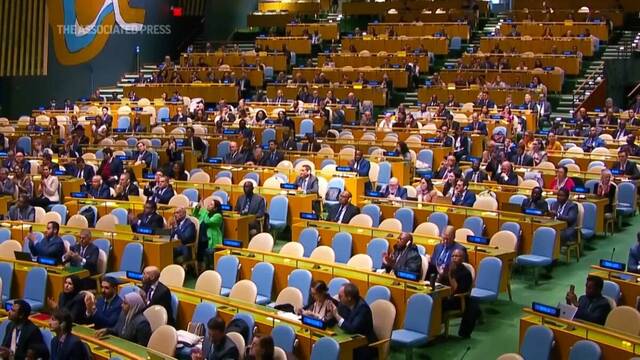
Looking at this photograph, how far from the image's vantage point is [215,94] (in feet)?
84.5

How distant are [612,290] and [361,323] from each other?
8.78ft

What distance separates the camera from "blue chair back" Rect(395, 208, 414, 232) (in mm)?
13156

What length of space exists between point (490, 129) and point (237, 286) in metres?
10.6

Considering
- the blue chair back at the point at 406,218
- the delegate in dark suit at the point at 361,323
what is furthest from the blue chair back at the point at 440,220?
the delegate in dark suit at the point at 361,323

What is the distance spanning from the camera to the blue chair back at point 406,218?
1316 cm

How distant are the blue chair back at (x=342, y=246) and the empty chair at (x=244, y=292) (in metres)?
1.97

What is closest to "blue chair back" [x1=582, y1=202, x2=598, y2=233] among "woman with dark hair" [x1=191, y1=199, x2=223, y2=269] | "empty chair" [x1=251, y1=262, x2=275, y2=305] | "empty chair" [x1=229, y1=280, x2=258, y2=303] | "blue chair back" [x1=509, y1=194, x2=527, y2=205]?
"blue chair back" [x1=509, y1=194, x2=527, y2=205]

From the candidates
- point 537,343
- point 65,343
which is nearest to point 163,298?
point 65,343

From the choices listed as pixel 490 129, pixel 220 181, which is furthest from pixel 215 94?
pixel 220 181

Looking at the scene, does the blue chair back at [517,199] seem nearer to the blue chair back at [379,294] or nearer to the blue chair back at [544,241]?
the blue chair back at [544,241]

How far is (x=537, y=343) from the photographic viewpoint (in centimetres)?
862

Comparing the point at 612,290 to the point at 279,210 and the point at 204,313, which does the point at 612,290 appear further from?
A: the point at 279,210

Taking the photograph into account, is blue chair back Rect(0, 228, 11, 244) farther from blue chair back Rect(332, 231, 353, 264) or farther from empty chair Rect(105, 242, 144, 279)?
blue chair back Rect(332, 231, 353, 264)

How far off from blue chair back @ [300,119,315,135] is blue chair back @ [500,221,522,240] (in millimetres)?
8854
